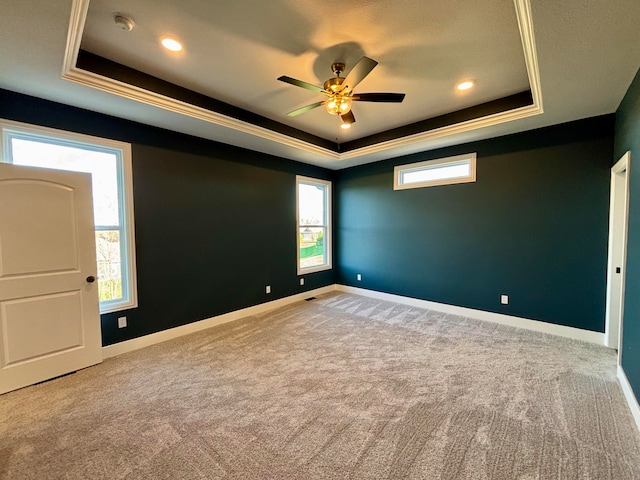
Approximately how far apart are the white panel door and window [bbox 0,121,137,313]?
228 mm

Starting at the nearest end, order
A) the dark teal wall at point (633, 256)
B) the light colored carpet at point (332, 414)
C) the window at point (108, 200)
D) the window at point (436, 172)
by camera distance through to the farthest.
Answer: the light colored carpet at point (332, 414)
the dark teal wall at point (633, 256)
the window at point (108, 200)
the window at point (436, 172)

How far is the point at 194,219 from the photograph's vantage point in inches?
147

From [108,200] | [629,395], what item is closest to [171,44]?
[108,200]

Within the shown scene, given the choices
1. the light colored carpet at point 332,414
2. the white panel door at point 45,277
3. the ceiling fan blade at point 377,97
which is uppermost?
the ceiling fan blade at point 377,97

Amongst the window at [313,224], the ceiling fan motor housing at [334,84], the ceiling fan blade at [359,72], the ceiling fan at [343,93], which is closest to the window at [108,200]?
the ceiling fan at [343,93]

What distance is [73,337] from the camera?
2711mm

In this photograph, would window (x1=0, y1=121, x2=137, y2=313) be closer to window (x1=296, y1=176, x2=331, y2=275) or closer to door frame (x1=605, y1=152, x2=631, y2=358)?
window (x1=296, y1=176, x2=331, y2=275)

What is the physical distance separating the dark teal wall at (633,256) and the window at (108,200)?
185 inches

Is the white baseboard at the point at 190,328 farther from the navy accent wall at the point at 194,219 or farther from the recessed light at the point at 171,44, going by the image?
the recessed light at the point at 171,44

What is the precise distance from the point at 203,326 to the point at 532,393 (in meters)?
3.74

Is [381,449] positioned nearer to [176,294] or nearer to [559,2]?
[559,2]

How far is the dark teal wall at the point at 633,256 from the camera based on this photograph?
6.74 ft

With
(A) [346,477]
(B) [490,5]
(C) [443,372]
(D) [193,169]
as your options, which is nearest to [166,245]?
(D) [193,169]

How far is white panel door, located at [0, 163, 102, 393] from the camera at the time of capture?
239cm
